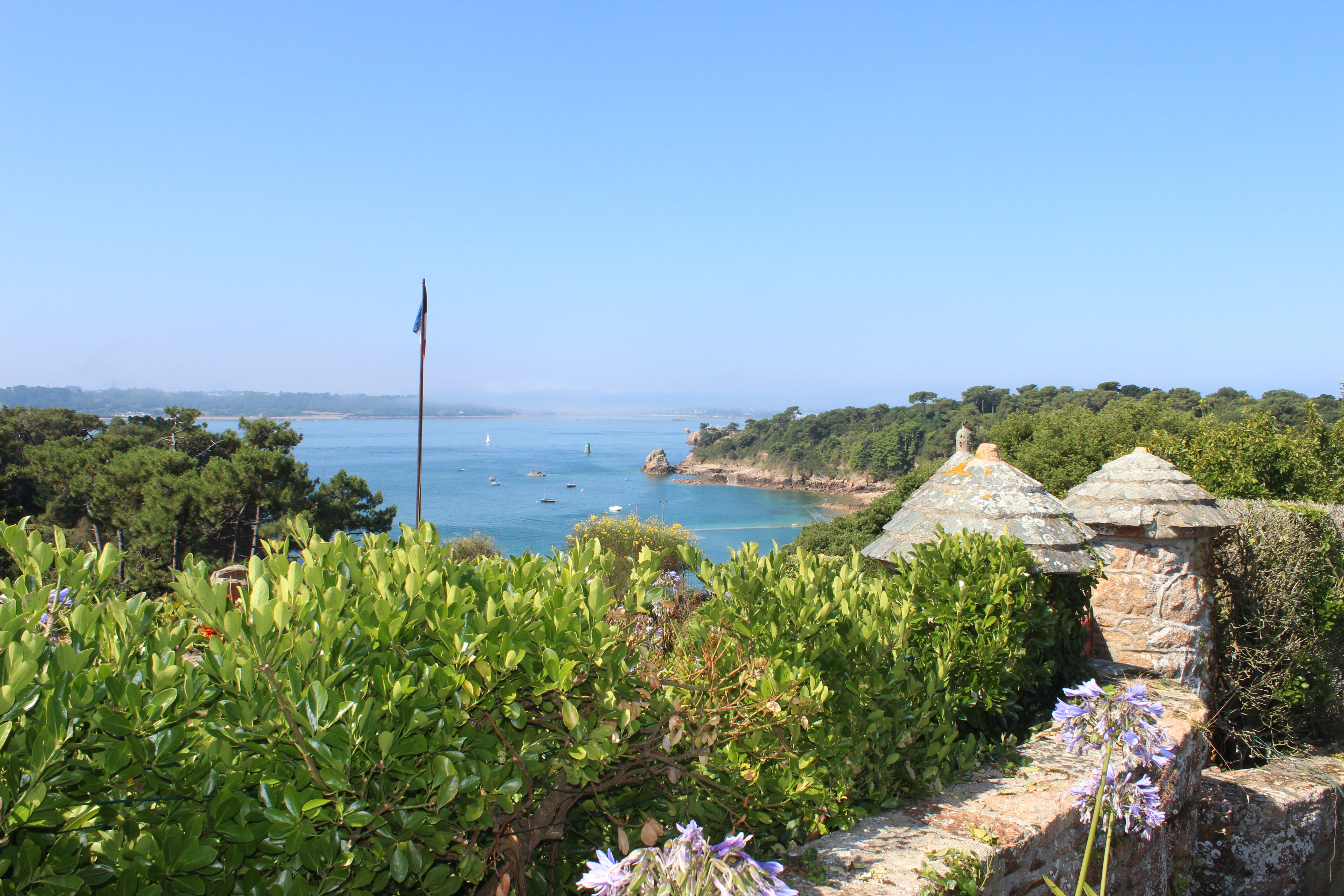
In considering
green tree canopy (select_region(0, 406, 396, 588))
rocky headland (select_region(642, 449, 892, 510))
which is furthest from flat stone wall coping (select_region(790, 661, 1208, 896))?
rocky headland (select_region(642, 449, 892, 510))

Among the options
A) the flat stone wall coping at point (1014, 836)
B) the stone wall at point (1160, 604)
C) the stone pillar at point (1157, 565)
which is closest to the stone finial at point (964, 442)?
the stone pillar at point (1157, 565)

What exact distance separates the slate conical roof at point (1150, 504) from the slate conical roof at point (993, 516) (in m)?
0.53

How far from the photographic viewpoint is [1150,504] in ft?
18.1

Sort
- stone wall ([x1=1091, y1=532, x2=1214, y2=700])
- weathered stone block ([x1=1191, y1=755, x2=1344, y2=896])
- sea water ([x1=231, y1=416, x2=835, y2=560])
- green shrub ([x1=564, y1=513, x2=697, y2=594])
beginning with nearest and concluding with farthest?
weathered stone block ([x1=1191, y1=755, x2=1344, y2=896]) → stone wall ([x1=1091, y1=532, x2=1214, y2=700]) → green shrub ([x1=564, y1=513, x2=697, y2=594]) → sea water ([x1=231, y1=416, x2=835, y2=560])

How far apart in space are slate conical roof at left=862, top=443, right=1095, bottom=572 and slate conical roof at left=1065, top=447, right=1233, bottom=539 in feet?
1.75

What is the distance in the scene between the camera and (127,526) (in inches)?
994

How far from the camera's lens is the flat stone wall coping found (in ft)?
8.35

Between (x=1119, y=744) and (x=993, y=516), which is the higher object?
(x=993, y=516)

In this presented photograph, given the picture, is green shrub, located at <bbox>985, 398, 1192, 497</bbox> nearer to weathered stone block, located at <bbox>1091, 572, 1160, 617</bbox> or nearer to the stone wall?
the stone wall

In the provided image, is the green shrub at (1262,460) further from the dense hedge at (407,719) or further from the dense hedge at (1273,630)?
the dense hedge at (407,719)

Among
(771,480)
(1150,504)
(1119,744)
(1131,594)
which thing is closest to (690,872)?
(1119,744)

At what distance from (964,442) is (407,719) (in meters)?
4.96

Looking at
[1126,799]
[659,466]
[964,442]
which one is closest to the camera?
[1126,799]

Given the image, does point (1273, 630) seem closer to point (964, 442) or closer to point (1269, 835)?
point (1269, 835)
